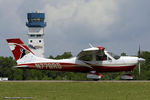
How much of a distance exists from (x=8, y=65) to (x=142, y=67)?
3244cm

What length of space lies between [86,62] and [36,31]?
96.1 meters

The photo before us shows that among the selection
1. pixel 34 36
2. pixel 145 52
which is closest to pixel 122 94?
pixel 145 52

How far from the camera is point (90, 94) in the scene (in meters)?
22.0

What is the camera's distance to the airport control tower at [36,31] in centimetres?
12481

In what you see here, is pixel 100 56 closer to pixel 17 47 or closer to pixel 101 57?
pixel 101 57

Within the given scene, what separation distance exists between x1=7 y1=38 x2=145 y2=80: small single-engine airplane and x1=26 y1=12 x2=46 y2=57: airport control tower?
89.4 meters

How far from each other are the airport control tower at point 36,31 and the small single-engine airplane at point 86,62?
3519 inches

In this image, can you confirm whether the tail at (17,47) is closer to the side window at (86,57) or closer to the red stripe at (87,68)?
the red stripe at (87,68)

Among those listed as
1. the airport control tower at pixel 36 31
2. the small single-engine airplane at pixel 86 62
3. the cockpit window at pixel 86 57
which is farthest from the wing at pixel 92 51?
the airport control tower at pixel 36 31

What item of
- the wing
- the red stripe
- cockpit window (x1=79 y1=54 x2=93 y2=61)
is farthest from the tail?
cockpit window (x1=79 y1=54 x2=93 y2=61)

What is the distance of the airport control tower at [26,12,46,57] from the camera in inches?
4914

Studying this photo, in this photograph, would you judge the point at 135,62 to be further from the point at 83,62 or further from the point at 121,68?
the point at 83,62

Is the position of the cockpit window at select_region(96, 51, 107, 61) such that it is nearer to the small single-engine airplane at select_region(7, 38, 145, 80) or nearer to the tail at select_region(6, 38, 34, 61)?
the small single-engine airplane at select_region(7, 38, 145, 80)

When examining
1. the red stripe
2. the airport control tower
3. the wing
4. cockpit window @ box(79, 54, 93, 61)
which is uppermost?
the airport control tower
